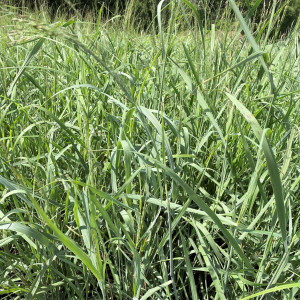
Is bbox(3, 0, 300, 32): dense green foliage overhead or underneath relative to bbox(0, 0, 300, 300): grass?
overhead

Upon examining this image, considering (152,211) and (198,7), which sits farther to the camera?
(198,7)

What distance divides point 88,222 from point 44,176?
343 millimetres

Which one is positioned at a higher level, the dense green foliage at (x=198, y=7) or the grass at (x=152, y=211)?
the dense green foliage at (x=198, y=7)

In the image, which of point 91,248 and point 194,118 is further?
point 194,118

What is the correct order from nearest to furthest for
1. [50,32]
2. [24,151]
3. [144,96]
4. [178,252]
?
[50,32] → [178,252] → [24,151] → [144,96]

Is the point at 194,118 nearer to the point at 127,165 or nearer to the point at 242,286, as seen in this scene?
the point at 127,165

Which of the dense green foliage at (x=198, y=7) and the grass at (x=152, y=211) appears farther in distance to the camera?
the dense green foliage at (x=198, y=7)

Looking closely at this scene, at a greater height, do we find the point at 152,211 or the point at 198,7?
the point at 198,7

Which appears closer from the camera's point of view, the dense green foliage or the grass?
the grass

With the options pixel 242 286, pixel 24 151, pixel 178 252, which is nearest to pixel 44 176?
pixel 24 151

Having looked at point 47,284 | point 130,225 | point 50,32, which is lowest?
point 47,284

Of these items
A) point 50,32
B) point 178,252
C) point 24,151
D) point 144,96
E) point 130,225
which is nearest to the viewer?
point 50,32

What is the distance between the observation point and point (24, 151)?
103cm

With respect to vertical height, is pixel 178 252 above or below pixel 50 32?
below
